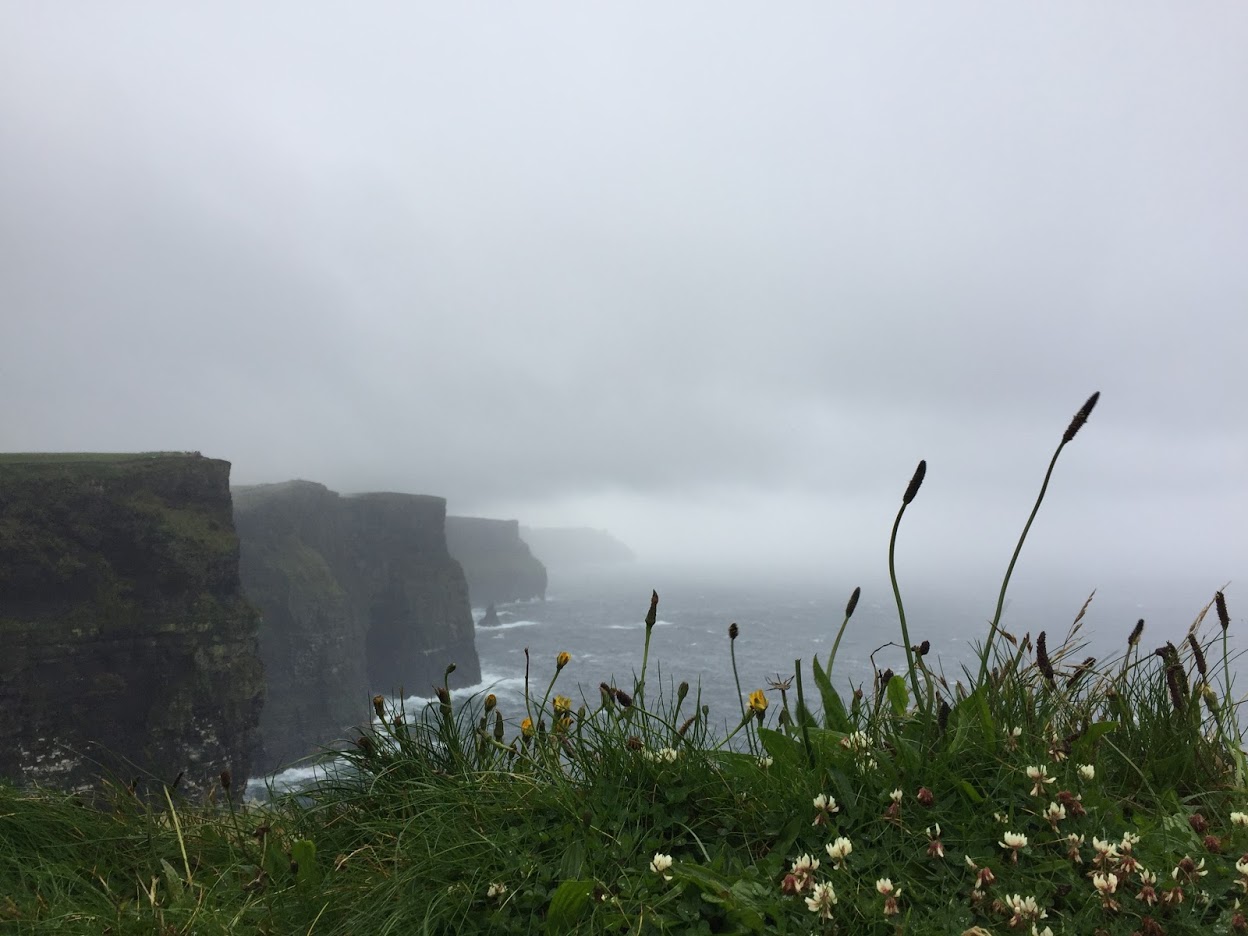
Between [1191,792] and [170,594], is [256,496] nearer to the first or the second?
[170,594]

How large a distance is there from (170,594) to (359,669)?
150 ft

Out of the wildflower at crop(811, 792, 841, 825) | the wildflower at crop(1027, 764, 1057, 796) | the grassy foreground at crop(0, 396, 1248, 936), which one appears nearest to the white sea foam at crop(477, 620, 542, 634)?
the grassy foreground at crop(0, 396, 1248, 936)

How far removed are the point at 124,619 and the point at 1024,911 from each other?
6327cm

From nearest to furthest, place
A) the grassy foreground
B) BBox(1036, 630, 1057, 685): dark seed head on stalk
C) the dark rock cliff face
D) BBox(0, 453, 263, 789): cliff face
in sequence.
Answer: the grassy foreground < BBox(1036, 630, 1057, 685): dark seed head on stalk < BBox(0, 453, 263, 789): cliff face < the dark rock cliff face

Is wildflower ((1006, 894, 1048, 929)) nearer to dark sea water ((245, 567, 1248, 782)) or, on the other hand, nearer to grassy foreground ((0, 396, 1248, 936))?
grassy foreground ((0, 396, 1248, 936))

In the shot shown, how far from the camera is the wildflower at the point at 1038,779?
9.09 feet

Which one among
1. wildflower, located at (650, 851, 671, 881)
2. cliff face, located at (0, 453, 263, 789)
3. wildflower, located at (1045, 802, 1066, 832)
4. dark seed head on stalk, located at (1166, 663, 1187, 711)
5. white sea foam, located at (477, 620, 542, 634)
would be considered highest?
dark seed head on stalk, located at (1166, 663, 1187, 711)

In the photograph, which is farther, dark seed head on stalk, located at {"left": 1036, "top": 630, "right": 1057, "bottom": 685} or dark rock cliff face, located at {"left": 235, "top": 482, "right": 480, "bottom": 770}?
dark rock cliff face, located at {"left": 235, "top": 482, "right": 480, "bottom": 770}

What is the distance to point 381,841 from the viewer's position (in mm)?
3686

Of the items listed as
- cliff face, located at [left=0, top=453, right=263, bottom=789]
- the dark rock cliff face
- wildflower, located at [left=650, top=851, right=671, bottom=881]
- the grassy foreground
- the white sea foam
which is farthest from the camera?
the white sea foam

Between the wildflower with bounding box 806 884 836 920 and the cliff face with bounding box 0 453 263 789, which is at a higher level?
the wildflower with bounding box 806 884 836 920

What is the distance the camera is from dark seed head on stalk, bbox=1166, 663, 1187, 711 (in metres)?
3.41

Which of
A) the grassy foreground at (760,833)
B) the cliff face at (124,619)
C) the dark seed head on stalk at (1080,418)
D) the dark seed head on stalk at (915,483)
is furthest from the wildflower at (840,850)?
the cliff face at (124,619)

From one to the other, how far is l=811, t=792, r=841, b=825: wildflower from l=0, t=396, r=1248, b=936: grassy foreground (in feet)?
0.10
